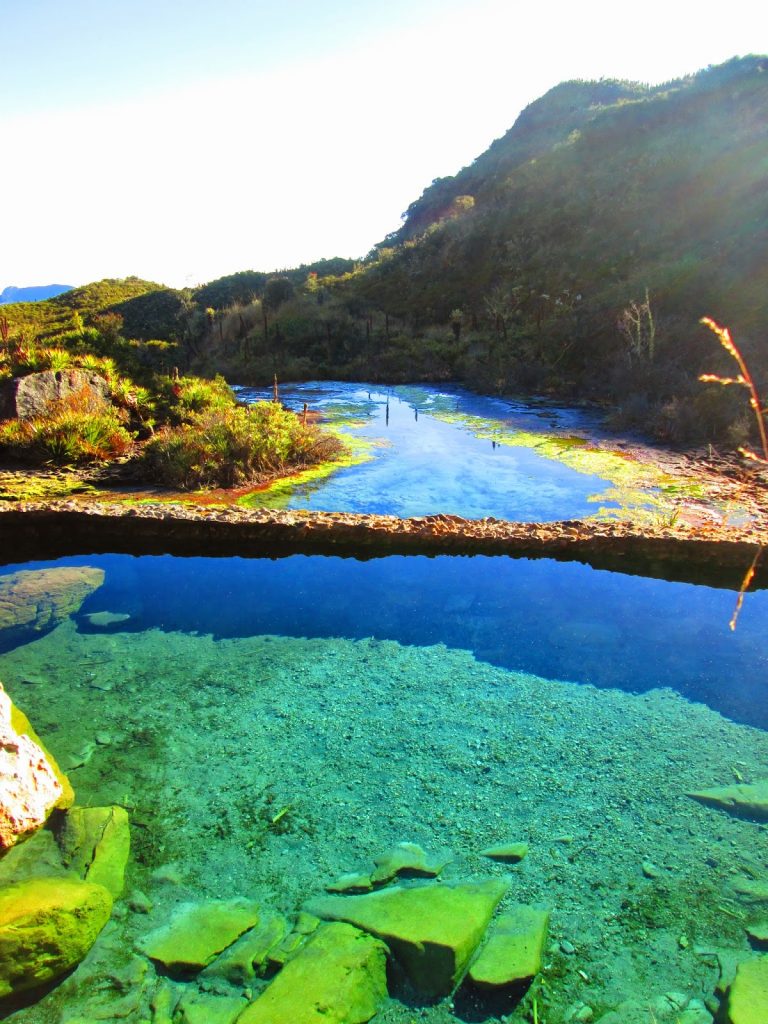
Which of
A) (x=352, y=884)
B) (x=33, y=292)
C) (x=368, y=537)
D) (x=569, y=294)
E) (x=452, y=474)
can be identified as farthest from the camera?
(x=33, y=292)

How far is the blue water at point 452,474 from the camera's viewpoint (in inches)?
324

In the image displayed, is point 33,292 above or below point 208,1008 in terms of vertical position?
above

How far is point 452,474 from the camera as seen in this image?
9.77m

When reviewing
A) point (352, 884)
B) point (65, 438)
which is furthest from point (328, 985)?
point (65, 438)

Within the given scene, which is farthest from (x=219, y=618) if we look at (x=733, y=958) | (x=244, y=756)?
(x=733, y=958)

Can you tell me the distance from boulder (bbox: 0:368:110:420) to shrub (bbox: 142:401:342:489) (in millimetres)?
1984

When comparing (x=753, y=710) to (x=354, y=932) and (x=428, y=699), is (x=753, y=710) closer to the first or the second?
(x=428, y=699)

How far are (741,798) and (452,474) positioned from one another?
6.55 meters

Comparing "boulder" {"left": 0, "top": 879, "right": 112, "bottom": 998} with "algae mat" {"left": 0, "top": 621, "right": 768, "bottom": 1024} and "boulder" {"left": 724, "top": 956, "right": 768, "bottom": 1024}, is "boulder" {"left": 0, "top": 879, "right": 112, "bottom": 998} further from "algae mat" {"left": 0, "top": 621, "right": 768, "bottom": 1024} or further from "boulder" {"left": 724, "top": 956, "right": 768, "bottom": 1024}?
"boulder" {"left": 724, "top": 956, "right": 768, "bottom": 1024}

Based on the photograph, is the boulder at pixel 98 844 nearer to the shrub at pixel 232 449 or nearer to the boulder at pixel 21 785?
the boulder at pixel 21 785

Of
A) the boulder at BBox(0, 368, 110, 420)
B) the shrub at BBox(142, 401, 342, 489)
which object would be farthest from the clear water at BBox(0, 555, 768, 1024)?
the boulder at BBox(0, 368, 110, 420)

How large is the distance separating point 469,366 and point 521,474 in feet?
34.5

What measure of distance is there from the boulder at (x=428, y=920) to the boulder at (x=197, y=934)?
12.9 inches

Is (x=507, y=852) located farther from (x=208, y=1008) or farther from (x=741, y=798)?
(x=208, y=1008)
